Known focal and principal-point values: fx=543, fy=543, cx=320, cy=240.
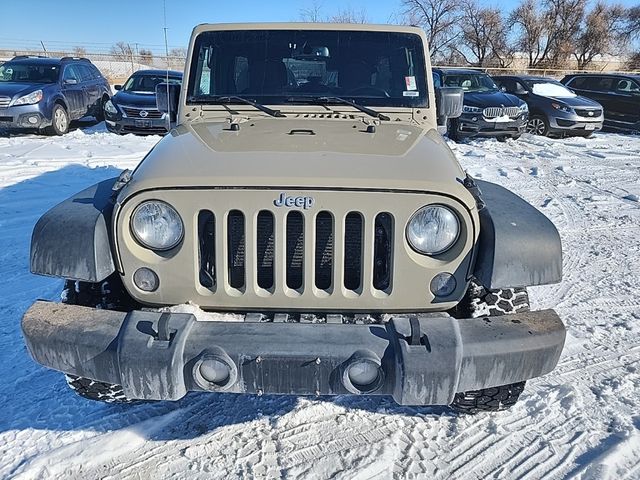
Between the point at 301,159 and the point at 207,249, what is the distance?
59 cm

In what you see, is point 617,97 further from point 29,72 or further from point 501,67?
point 501,67

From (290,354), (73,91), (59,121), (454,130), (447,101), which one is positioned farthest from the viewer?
(73,91)

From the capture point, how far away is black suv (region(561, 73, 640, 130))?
14.6 m

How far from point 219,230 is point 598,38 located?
49004 mm

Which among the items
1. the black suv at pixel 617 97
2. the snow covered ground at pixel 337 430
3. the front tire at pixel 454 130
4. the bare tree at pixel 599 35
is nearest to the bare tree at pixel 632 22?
the bare tree at pixel 599 35

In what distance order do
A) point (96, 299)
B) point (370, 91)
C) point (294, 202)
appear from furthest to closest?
1. point (370, 91)
2. point (96, 299)
3. point (294, 202)

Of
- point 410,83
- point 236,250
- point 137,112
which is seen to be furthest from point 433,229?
point 137,112

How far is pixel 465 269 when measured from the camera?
2363mm

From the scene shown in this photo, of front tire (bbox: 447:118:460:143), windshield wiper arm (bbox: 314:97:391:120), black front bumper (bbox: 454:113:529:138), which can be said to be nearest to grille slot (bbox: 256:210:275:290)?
windshield wiper arm (bbox: 314:97:391:120)

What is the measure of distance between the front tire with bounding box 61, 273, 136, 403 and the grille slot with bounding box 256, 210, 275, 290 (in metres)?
0.69

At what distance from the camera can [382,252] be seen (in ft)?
8.00

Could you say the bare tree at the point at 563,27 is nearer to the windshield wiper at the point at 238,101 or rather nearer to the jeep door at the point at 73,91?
the jeep door at the point at 73,91

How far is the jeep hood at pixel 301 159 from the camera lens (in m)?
2.28

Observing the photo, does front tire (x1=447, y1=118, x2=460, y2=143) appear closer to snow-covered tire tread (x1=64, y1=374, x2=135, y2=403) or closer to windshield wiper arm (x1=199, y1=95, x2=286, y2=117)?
windshield wiper arm (x1=199, y1=95, x2=286, y2=117)
